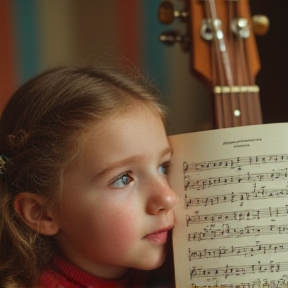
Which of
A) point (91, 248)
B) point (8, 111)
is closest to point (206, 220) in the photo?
point (91, 248)

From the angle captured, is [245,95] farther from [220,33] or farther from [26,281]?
[26,281]

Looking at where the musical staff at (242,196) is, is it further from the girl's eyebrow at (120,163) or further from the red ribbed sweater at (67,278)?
the red ribbed sweater at (67,278)

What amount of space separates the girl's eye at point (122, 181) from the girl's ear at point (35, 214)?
14cm

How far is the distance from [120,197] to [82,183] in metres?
0.07

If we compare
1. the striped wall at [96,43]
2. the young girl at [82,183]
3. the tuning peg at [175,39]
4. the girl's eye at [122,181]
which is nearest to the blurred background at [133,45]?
the striped wall at [96,43]

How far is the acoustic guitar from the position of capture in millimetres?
1119

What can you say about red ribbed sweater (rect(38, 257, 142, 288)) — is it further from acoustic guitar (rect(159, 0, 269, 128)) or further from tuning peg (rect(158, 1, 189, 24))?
tuning peg (rect(158, 1, 189, 24))

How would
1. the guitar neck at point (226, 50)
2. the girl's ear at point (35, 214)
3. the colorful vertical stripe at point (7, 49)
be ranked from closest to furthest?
the girl's ear at point (35, 214) → the guitar neck at point (226, 50) → the colorful vertical stripe at point (7, 49)

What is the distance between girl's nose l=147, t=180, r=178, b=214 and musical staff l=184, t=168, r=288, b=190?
0.05 meters

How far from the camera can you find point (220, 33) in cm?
117

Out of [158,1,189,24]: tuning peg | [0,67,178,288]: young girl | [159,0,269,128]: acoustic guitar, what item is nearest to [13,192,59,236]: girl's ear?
[0,67,178,288]: young girl

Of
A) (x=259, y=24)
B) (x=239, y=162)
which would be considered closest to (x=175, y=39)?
(x=259, y=24)

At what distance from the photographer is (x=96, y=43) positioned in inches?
56.5

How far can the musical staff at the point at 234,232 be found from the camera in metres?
0.87
